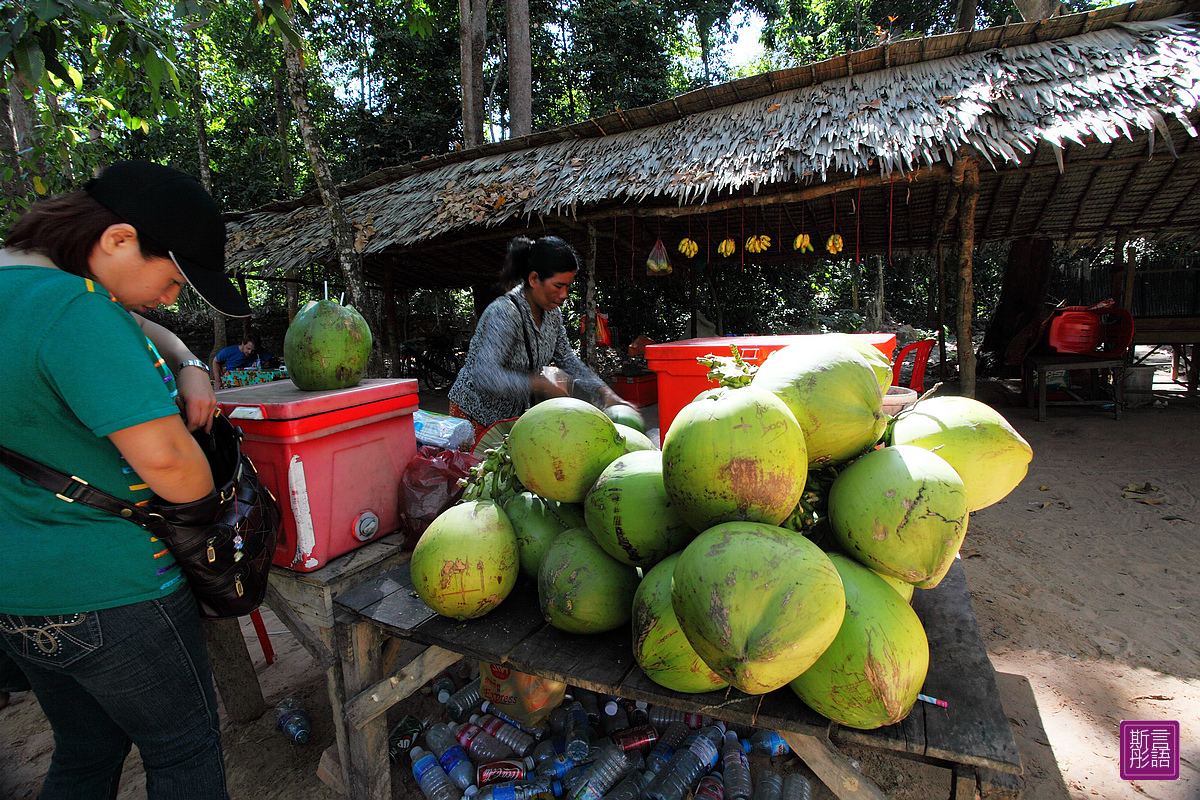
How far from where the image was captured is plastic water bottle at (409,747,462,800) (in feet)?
5.98

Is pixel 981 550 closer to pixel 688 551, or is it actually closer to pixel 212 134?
pixel 688 551

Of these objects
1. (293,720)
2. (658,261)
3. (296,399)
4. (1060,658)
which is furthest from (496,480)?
(658,261)

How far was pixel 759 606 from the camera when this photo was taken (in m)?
0.80

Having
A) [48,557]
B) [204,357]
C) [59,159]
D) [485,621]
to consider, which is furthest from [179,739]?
[204,357]

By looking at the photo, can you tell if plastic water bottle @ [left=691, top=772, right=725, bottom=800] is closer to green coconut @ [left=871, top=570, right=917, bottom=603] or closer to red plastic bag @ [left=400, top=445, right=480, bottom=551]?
green coconut @ [left=871, top=570, right=917, bottom=603]

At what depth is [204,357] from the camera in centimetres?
1277

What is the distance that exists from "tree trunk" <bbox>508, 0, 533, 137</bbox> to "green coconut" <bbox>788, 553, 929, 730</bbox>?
9.18m

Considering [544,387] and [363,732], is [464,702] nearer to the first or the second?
[363,732]

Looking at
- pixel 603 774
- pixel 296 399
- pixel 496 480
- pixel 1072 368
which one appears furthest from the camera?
pixel 1072 368

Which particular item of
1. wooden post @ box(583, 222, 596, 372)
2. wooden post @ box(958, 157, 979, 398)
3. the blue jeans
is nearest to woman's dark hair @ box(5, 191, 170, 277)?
the blue jeans

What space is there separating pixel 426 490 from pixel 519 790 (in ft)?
3.24

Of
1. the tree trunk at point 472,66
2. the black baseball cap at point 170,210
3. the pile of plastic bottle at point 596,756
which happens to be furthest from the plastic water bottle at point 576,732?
the tree trunk at point 472,66

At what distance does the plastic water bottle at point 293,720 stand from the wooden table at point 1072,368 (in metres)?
7.14

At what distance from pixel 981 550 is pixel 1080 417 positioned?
3.85 meters
